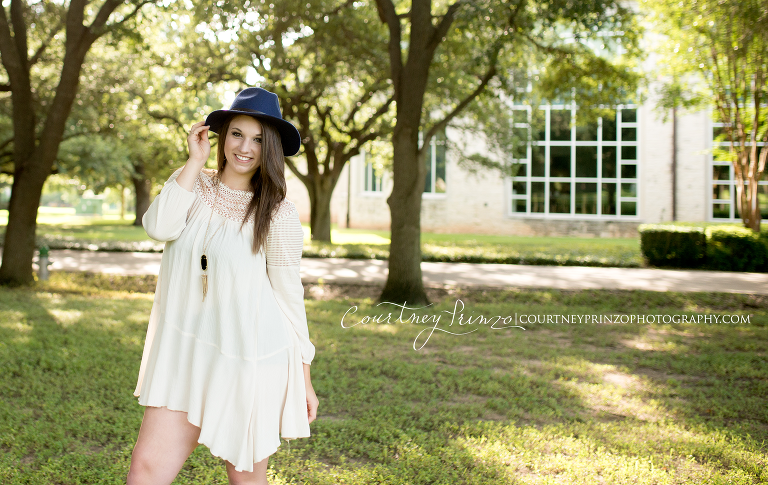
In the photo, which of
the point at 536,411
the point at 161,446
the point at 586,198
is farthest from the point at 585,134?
the point at 161,446

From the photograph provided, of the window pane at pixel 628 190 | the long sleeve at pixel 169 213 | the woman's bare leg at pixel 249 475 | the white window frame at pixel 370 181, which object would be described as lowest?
the woman's bare leg at pixel 249 475

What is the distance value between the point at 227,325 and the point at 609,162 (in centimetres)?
2716

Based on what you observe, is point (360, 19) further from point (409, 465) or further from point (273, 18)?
point (409, 465)

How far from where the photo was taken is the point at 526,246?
66.9 feet

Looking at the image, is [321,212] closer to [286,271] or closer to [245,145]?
[245,145]

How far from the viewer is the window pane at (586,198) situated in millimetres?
27172

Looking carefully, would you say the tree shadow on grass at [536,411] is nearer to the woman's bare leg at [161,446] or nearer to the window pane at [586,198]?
the woman's bare leg at [161,446]

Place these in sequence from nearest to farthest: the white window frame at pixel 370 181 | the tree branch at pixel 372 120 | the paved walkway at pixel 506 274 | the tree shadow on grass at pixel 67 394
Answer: the tree shadow on grass at pixel 67 394 → the paved walkway at pixel 506 274 → the tree branch at pixel 372 120 → the white window frame at pixel 370 181

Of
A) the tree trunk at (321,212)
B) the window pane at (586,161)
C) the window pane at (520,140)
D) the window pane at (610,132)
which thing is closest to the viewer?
the window pane at (520,140)

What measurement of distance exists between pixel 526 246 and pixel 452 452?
Answer: 673 inches

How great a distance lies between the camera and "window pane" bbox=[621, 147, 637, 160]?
2642 centimetres

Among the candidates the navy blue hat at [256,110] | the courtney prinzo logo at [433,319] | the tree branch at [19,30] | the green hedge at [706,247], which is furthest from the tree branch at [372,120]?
the navy blue hat at [256,110]

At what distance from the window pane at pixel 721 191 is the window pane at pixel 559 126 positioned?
20.9ft

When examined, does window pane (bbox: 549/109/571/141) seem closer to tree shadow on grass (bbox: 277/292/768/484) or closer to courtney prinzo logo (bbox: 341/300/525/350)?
courtney prinzo logo (bbox: 341/300/525/350)
